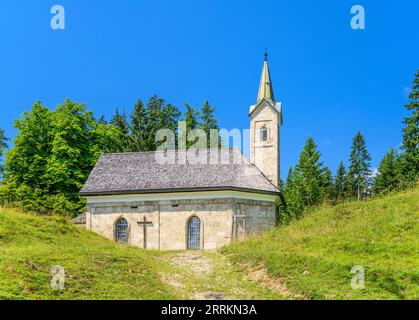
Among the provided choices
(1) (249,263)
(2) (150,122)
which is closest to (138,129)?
(2) (150,122)

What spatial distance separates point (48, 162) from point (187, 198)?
17107 millimetres

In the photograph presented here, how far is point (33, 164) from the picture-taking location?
41.0 metres

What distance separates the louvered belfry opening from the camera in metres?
30.0

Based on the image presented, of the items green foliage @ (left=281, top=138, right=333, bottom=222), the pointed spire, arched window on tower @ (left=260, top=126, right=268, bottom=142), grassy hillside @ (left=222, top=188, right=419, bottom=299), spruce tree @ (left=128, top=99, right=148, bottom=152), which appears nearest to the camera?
grassy hillside @ (left=222, top=188, right=419, bottom=299)

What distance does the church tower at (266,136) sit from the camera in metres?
34.4

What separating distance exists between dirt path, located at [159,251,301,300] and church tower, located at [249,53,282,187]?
12.7 metres

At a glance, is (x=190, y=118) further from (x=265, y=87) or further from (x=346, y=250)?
(x=346, y=250)

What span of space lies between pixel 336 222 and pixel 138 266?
37.9 feet

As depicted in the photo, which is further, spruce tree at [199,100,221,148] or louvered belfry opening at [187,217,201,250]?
spruce tree at [199,100,221,148]

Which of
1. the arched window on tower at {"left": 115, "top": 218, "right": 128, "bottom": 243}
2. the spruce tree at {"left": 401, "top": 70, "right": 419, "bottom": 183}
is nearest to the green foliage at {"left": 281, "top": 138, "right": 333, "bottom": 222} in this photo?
the spruce tree at {"left": 401, "top": 70, "right": 419, "bottom": 183}

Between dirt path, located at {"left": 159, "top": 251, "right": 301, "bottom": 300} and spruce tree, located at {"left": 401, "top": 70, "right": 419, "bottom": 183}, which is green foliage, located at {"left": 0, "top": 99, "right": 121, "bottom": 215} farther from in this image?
spruce tree, located at {"left": 401, "top": 70, "right": 419, "bottom": 183}

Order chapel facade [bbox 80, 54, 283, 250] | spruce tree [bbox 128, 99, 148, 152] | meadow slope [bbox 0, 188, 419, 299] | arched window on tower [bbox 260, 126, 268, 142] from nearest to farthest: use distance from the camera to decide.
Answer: meadow slope [bbox 0, 188, 419, 299]
chapel facade [bbox 80, 54, 283, 250]
arched window on tower [bbox 260, 126, 268, 142]
spruce tree [bbox 128, 99, 148, 152]

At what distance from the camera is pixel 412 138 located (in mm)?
47156

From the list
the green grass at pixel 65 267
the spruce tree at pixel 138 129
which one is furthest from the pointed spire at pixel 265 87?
the spruce tree at pixel 138 129
